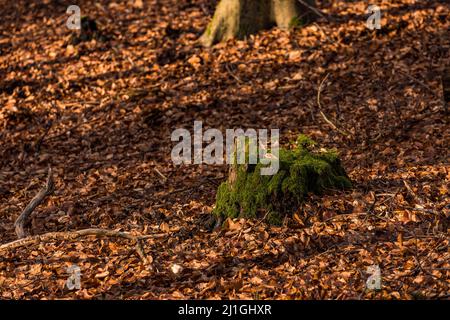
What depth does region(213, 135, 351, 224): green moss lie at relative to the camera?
7.27 metres

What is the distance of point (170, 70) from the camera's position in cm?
1188

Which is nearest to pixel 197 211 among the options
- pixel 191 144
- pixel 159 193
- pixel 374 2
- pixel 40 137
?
pixel 159 193

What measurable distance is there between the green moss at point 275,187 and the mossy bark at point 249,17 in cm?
535

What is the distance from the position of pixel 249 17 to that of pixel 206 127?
2.96 m

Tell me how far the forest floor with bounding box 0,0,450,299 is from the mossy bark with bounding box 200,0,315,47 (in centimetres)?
28

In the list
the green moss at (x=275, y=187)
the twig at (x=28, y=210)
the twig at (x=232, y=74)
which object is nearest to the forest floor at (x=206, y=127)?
the twig at (x=232, y=74)

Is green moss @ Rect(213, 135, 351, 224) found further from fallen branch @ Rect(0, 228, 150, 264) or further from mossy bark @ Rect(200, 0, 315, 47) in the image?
mossy bark @ Rect(200, 0, 315, 47)

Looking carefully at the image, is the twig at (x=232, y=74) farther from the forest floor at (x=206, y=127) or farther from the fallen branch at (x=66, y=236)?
the fallen branch at (x=66, y=236)

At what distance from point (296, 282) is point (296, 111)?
15.4ft

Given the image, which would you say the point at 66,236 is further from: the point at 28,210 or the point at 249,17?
the point at 249,17

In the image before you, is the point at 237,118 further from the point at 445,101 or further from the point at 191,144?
the point at 445,101

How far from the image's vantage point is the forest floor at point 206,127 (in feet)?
21.5

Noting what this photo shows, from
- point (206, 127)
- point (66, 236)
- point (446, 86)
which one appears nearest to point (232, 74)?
point (206, 127)

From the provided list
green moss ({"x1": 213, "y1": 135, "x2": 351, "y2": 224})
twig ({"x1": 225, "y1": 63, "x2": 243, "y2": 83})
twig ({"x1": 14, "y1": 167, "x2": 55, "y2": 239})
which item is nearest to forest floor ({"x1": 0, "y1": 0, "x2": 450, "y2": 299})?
twig ({"x1": 225, "y1": 63, "x2": 243, "y2": 83})
